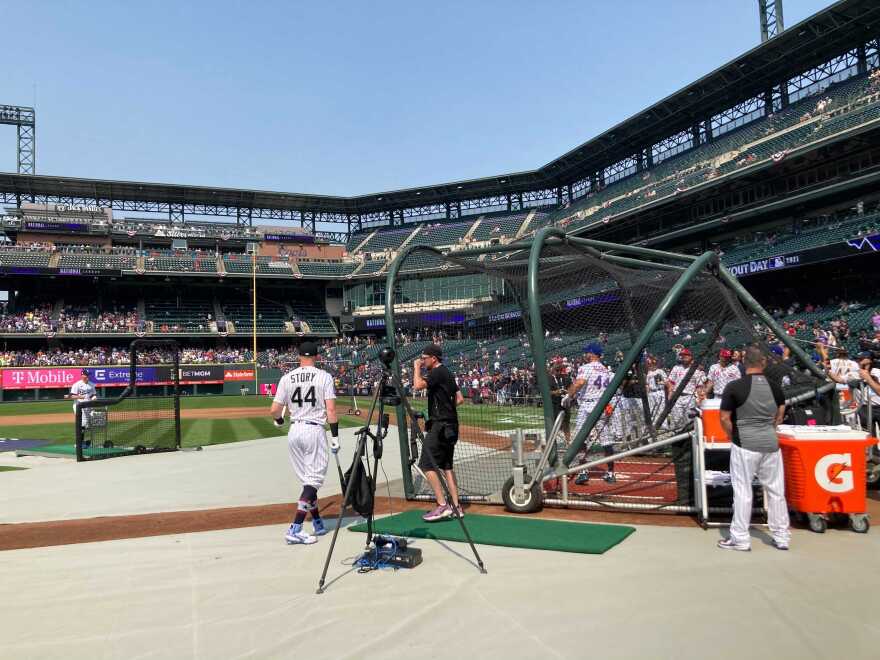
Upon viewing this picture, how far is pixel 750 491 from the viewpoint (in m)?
5.14

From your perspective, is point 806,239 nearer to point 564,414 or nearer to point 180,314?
point 564,414

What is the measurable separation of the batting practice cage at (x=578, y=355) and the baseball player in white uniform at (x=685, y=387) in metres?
0.03

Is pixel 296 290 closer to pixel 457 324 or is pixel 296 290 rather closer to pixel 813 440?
pixel 457 324

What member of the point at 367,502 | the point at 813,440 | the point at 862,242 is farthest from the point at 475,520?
the point at 862,242

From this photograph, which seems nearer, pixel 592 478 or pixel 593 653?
pixel 593 653

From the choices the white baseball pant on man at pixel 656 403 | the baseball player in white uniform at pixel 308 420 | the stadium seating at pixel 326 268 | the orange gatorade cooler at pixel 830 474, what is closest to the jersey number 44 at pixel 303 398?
the baseball player in white uniform at pixel 308 420

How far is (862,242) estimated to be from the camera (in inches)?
796

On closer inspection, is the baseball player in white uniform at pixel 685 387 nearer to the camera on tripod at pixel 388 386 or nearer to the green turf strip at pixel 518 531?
the green turf strip at pixel 518 531

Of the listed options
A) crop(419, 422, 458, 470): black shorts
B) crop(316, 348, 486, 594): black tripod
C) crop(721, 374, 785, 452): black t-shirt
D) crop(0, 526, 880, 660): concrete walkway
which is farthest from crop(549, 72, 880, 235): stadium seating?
crop(316, 348, 486, 594): black tripod

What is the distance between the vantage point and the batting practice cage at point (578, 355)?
6.82 m

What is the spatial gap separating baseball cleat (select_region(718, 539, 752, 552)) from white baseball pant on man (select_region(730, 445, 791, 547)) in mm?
22

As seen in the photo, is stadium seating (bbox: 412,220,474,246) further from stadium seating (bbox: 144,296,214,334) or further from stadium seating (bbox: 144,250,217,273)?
stadium seating (bbox: 144,296,214,334)

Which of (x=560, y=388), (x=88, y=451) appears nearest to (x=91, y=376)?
(x=88, y=451)

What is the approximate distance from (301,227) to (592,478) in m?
53.8
